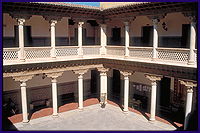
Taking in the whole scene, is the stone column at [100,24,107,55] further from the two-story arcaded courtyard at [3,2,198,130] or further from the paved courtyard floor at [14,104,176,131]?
the paved courtyard floor at [14,104,176,131]

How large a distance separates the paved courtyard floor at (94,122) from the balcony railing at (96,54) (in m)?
3.51

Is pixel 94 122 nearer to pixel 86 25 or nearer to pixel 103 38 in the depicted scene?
pixel 103 38

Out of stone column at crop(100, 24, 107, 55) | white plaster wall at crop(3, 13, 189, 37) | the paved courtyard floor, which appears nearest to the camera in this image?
the paved courtyard floor

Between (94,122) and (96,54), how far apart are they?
4.34m

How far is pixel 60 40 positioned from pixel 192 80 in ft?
29.8

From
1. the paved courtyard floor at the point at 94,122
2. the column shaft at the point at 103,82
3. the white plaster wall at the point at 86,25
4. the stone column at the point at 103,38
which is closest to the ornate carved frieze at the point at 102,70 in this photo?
the column shaft at the point at 103,82

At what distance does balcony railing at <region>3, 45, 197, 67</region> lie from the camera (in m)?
10.6

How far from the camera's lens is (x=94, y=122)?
485 inches

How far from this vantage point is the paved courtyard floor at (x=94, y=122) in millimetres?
11609

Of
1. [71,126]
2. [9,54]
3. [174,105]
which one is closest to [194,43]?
[174,105]

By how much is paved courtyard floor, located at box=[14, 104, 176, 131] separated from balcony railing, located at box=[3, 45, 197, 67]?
3.51 meters

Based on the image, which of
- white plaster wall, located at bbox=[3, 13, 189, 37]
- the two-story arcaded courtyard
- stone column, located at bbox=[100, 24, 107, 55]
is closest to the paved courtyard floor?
the two-story arcaded courtyard

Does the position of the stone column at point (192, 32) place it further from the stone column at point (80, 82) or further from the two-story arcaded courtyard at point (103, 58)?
the stone column at point (80, 82)

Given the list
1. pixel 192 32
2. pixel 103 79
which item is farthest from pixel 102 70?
pixel 192 32
